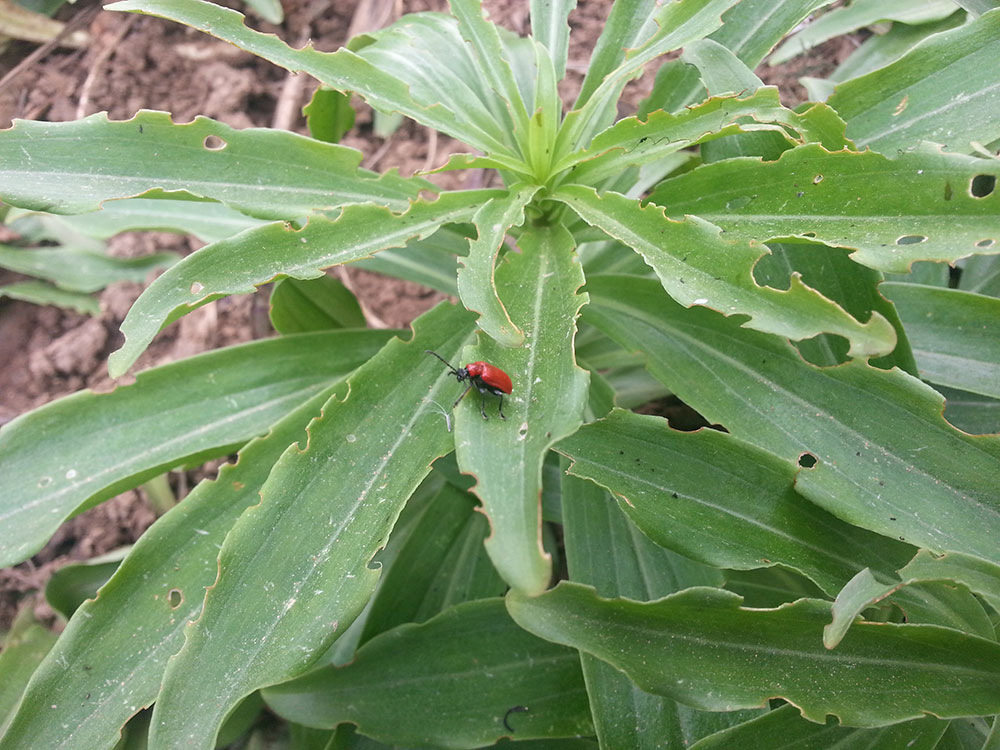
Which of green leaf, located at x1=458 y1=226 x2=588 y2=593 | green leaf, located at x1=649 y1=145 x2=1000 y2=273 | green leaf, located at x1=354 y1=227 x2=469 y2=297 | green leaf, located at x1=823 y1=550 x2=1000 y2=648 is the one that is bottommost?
green leaf, located at x1=823 y1=550 x2=1000 y2=648

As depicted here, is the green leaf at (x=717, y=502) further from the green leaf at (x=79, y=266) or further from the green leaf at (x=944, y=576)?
the green leaf at (x=79, y=266)

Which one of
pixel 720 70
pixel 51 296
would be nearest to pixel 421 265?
pixel 720 70

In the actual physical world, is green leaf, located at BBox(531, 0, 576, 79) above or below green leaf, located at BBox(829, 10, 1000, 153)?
above

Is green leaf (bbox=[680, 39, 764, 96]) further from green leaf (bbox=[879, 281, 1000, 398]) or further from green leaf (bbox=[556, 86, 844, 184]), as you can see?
green leaf (bbox=[879, 281, 1000, 398])

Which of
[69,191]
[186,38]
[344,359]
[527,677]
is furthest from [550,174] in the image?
[186,38]

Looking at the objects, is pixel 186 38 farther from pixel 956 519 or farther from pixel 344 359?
pixel 956 519

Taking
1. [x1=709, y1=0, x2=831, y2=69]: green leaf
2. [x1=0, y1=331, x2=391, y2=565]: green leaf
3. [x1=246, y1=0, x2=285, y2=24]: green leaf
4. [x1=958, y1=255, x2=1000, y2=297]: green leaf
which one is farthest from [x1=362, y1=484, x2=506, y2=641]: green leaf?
[x1=246, y1=0, x2=285, y2=24]: green leaf

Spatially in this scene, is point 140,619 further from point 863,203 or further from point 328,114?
point 863,203
